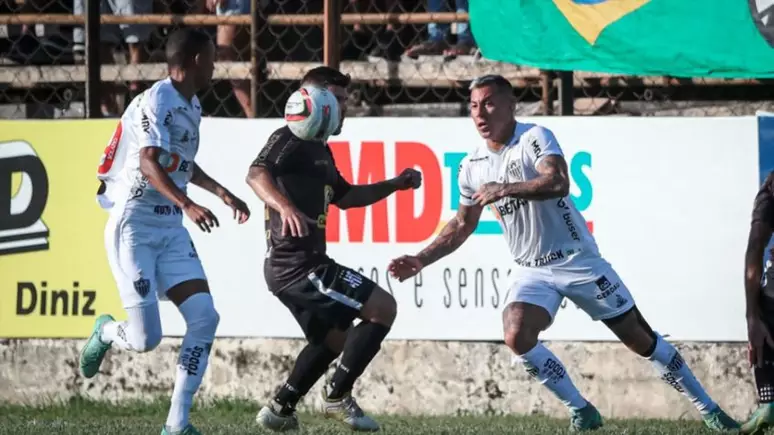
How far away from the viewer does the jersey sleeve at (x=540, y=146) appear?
8.33 metres

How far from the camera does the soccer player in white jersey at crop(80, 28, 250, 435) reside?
8.15 metres

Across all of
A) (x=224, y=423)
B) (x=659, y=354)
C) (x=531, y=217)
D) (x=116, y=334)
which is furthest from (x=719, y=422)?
(x=116, y=334)

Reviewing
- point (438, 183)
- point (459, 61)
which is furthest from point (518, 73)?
point (438, 183)

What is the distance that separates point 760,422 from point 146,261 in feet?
11.5

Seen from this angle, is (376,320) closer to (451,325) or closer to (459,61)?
(451,325)

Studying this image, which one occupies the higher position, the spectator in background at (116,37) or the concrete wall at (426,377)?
the spectator in background at (116,37)

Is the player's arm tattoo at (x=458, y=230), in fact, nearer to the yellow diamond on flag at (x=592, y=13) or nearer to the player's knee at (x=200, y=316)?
the player's knee at (x=200, y=316)

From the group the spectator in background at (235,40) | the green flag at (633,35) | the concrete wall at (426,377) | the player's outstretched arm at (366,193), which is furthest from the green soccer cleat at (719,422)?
the spectator in background at (235,40)

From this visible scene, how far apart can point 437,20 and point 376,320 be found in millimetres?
2831

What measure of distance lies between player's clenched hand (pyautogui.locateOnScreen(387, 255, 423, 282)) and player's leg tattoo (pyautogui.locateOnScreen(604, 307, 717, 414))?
1.18m

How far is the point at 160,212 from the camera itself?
8406 mm

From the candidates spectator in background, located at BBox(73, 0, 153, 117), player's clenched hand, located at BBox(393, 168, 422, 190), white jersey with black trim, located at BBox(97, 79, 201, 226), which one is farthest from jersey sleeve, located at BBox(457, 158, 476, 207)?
spectator in background, located at BBox(73, 0, 153, 117)

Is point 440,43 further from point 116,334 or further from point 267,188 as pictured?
point 116,334

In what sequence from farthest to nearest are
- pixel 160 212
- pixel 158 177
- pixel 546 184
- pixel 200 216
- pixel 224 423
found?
pixel 224 423 → pixel 160 212 → pixel 546 184 → pixel 158 177 → pixel 200 216
